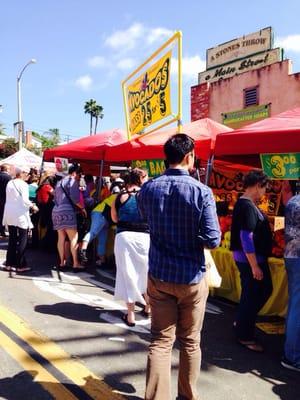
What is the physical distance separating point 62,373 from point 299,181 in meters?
3.21

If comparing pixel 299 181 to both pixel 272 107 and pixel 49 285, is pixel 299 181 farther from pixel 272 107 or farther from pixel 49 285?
pixel 272 107

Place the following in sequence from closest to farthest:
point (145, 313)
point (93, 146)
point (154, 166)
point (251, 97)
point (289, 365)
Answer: point (289, 365)
point (145, 313)
point (154, 166)
point (93, 146)
point (251, 97)

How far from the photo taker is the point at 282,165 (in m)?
4.87

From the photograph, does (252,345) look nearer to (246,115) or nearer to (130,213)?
(130,213)

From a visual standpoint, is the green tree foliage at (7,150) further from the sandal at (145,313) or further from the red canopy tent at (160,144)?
the sandal at (145,313)

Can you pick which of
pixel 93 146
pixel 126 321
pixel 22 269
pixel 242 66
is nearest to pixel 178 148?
pixel 126 321

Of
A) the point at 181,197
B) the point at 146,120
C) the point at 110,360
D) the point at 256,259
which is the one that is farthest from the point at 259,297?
the point at 146,120

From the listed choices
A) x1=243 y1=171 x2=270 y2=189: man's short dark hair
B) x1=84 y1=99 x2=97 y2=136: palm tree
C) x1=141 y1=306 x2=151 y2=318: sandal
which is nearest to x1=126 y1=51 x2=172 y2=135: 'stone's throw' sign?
x1=243 y1=171 x2=270 y2=189: man's short dark hair

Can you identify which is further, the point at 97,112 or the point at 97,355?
the point at 97,112

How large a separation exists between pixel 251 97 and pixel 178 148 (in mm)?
16218

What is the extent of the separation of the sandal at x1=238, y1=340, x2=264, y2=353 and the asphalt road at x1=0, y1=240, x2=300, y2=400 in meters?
0.05

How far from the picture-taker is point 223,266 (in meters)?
5.64

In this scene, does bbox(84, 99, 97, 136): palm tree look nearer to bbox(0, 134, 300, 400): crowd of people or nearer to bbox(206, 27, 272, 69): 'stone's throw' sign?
bbox(206, 27, 272, 69): 'stone's throw' sign

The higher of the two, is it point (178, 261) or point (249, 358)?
point (178, 261)
